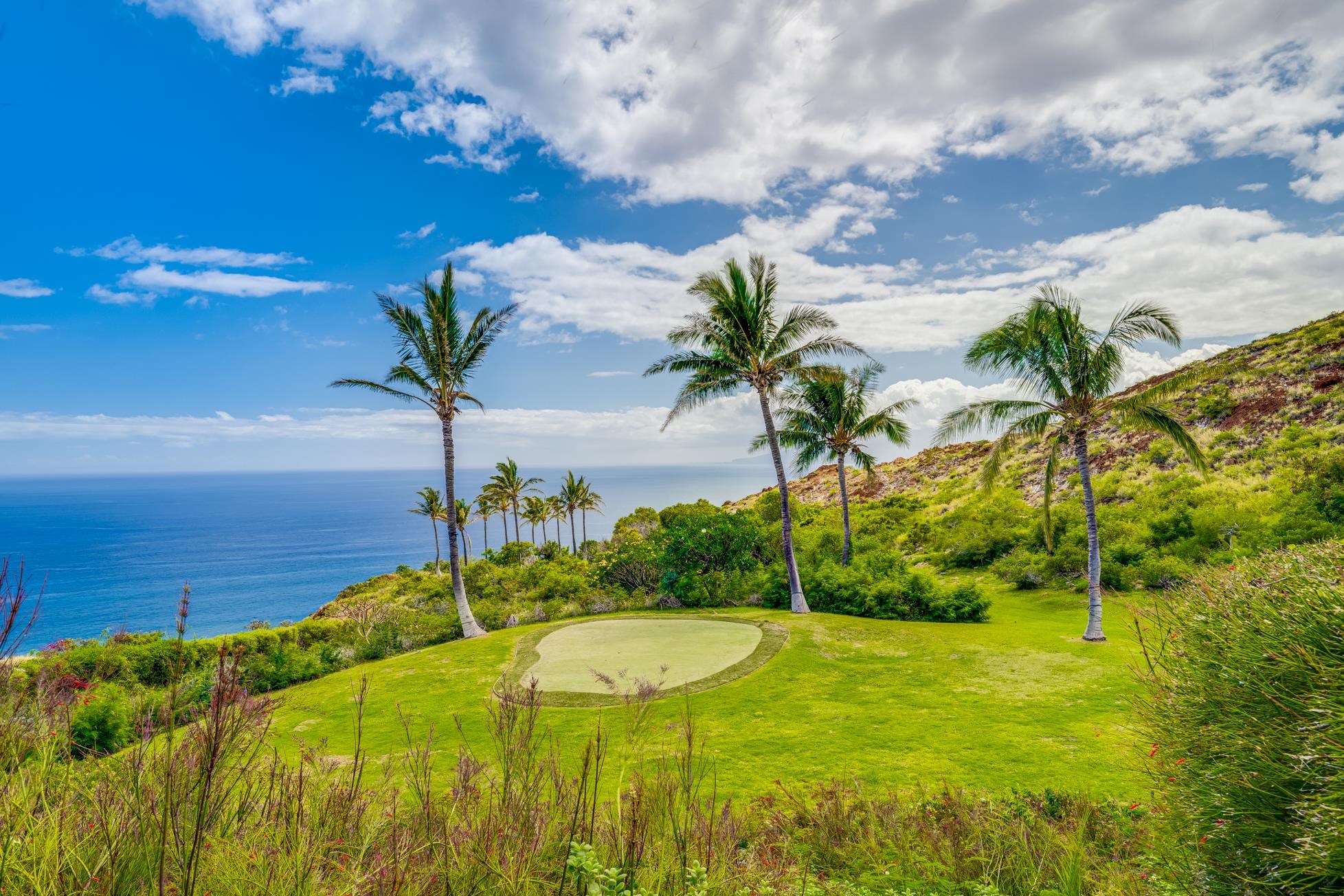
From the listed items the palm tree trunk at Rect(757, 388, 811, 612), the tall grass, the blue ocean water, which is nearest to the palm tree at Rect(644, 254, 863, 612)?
the palm tree trunk at Rect(757, 388, 811, 612)

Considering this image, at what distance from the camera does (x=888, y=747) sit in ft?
27.8

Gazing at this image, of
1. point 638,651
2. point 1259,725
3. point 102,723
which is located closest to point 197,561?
point 102,723

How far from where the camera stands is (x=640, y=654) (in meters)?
12.9

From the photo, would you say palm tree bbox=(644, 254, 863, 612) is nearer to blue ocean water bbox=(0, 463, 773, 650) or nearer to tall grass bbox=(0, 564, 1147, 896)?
tall grass bbox=(0, 564, 1147, 896)

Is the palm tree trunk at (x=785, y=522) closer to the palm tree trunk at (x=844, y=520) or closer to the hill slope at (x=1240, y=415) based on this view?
the palm tree trunk at (x=844, y=520)

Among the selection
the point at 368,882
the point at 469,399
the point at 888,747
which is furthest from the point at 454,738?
the point at 469,399

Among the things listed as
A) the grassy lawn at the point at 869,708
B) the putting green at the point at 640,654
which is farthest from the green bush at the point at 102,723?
the putting green at the point at 640,654

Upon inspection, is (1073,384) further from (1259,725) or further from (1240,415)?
(1240,415)

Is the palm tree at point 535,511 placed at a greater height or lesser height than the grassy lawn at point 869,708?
greater

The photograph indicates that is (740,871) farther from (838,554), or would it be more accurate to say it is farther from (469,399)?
(838,554)

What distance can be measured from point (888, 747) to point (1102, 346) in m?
10.9

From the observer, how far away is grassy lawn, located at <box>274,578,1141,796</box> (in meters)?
7.77

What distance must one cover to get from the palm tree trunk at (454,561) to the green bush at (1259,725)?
15661 millimetres

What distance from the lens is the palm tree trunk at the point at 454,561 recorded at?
1683 cm
